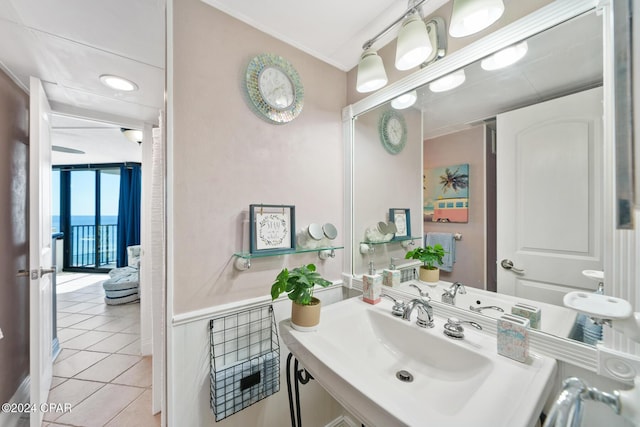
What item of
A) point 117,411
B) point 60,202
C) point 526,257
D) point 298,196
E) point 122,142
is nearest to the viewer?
point 526,257

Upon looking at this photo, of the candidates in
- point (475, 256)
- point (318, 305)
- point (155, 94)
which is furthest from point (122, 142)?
point (475, 256)

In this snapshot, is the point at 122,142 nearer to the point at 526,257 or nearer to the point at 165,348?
the point at 165,348

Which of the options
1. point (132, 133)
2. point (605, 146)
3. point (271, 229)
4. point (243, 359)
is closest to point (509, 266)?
point (605, 146)

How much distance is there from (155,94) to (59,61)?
520 millimetres

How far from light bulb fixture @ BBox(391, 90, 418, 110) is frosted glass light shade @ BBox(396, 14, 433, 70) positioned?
263 mm

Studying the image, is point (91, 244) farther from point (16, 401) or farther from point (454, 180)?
point (454, 180)

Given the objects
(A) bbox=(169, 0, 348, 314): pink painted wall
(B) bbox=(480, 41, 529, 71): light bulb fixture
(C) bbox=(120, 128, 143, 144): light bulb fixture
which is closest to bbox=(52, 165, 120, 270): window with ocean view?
(C) bbox=(120, 128, 143, 144): light bulb fixture

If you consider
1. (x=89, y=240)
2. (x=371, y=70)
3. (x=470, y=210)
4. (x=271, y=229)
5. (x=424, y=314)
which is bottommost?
(x=89, y=240)

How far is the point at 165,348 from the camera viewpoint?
3.70 feet

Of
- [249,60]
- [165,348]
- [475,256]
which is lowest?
[165,348]

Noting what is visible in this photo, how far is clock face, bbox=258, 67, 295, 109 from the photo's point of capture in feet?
4.39

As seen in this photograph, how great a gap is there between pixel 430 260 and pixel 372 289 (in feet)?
1.15

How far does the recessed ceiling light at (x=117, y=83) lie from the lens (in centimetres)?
169

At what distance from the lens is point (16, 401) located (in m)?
1.71
